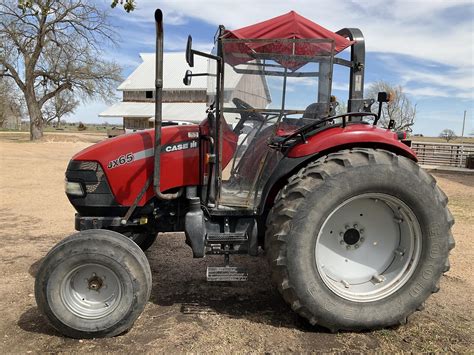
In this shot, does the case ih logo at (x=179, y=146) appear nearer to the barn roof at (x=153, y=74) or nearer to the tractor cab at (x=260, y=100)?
the tractor cab at (x=260, y=100)

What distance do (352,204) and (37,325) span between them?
2.66 metres

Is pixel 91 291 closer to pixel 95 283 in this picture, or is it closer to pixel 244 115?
pixel 95 283

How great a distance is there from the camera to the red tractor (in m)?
3.17

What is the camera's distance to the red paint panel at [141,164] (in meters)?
3.69

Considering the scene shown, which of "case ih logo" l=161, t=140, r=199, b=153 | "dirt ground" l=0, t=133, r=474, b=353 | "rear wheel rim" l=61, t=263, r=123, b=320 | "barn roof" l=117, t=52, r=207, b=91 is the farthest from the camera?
"barn roof" l=117, t=52, r=207, b=91

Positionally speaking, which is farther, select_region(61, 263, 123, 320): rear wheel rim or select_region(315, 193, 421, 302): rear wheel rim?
select_region(315, 193, 421, 302): rear wheel rim

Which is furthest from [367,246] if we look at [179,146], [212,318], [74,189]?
[74,189]

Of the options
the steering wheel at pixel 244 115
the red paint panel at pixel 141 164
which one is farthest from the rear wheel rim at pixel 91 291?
the steering wheel at pixel 244 115

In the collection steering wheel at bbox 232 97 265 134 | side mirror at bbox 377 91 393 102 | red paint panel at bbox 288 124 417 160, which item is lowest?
red paint panel at bbox 288 124 417 160

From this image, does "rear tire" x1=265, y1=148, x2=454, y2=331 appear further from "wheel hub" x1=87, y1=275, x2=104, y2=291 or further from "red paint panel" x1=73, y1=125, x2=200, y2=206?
"wheel hub" x1=87, y1=275, x2=104, y2=291

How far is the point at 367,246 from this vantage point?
141 inches

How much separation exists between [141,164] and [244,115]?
97 cm

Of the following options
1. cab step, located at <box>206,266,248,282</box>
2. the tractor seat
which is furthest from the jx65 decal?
the tractor seat

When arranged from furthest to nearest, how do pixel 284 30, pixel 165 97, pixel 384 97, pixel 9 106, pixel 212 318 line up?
pixel 9 106 → pixel 165 97 → pixel 384 97 → pixel 212 318 → pixel 284 30
